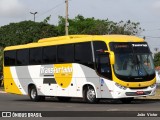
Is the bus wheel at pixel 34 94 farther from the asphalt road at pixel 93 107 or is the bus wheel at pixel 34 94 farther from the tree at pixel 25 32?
the tree at pixel 25 32

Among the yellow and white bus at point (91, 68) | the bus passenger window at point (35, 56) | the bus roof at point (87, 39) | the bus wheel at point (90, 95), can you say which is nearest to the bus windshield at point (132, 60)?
the yellow and white bus at point (91, 68)

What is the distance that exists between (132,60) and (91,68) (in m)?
2.07

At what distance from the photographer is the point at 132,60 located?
24281mm

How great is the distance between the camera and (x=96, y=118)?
16.9m

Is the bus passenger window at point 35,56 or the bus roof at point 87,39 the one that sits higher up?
the bus roof at point 87,39

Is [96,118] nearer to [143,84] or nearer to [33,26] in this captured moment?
[143,84]

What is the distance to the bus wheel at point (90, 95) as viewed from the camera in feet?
82.5

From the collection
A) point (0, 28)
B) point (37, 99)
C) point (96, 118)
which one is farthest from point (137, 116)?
point (0, 28)

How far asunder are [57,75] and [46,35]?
6352 cm

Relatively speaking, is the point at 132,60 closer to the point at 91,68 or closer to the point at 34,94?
the point at 91,68

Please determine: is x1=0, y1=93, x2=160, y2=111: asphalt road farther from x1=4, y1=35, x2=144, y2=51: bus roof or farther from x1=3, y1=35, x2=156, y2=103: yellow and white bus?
x1=4, y1=35, x2=144, y2=51: bus roof

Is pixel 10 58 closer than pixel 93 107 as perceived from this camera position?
No

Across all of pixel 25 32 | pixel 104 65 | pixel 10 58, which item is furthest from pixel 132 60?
pixel 25 32

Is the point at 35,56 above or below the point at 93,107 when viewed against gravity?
above
